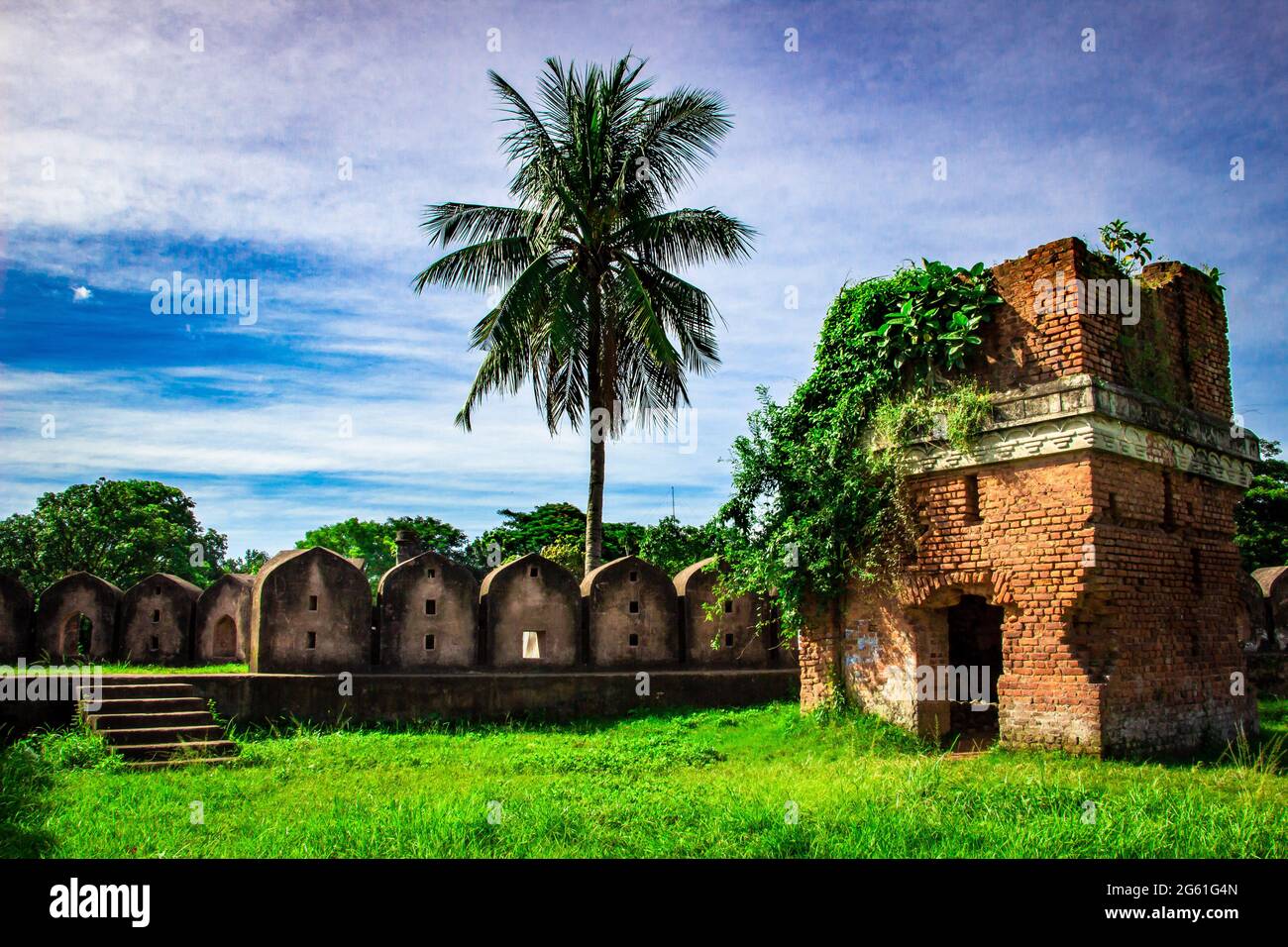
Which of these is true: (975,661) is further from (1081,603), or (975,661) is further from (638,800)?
(638,800)

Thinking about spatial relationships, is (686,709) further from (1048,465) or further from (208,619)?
(208,619)

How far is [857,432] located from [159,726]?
7643mm

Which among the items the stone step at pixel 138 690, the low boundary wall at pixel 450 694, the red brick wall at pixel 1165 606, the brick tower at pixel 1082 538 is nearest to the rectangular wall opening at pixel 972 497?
the brick tower at pixel 1082 538

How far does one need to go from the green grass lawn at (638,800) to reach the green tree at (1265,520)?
11.7 m

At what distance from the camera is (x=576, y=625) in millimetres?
12516

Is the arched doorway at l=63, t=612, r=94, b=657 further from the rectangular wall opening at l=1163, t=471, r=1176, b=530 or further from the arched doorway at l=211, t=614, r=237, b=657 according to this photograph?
the rectangular wall opening at l=1163, t=471, r=1176, b=530

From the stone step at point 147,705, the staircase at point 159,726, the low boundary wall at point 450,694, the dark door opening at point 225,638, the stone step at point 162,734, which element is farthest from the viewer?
the dark door opening at point 225,638

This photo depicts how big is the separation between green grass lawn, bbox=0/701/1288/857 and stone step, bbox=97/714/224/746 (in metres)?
0.32

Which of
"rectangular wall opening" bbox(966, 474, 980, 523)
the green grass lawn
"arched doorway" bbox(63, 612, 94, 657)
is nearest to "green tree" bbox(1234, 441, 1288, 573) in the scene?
the green grass lawn

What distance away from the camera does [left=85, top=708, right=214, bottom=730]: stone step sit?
911cm

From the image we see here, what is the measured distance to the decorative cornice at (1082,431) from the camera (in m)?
8.59

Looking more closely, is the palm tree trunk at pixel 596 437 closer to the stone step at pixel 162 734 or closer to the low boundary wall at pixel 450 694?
the low boundary wall at pixel 450 694
